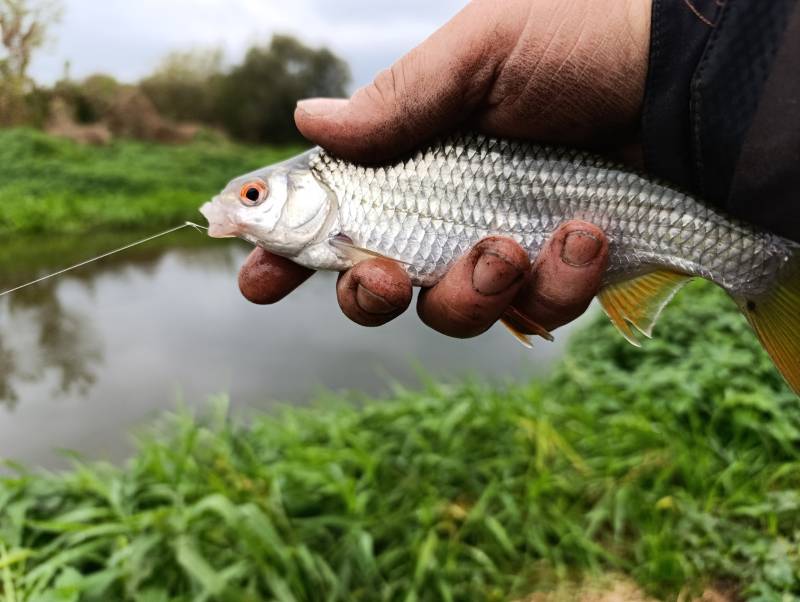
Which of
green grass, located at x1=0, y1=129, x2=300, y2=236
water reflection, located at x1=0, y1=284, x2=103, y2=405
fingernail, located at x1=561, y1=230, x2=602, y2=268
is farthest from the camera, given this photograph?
green grass, located at x1=0, y1=129, x2=300, y2=236

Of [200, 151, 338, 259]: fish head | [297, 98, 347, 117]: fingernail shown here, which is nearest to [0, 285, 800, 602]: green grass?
[200, 151, 338, 259]: fish head

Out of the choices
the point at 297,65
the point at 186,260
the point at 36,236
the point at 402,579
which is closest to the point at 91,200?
the point at 36,236

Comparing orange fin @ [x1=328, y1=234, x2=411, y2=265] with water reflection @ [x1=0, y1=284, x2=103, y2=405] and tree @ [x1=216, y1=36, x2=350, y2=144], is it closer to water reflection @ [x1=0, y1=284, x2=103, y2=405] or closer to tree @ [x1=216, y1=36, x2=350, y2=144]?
water reflection @ [x1=0, y1=284, x2=103, y2=405]

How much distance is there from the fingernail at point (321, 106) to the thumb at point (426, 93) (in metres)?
0.02

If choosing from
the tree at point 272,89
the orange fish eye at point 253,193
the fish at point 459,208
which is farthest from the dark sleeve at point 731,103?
the tree at point 272,89

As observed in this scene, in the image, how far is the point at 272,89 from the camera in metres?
39.1

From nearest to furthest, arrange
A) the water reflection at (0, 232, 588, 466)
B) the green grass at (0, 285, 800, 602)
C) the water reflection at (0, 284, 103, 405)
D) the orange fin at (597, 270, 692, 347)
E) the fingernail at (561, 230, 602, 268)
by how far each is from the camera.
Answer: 1. the fingernail at (561, 230, 602, 268)
2. the orange fin at (597, 270, 692, 347)
3. the green grass at (0, 285, 800, 602)
4. the water reflection at (0, 232, 588, 466)
5. the water reflection at (0, 284, 103, 405)

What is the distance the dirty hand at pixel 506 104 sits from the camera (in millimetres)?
2008

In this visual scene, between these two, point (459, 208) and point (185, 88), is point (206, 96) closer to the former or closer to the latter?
point (185, 88)

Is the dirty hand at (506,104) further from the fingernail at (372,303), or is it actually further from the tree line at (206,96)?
the tree line at (206,96)

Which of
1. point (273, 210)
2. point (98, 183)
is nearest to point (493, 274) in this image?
point (273, 210)

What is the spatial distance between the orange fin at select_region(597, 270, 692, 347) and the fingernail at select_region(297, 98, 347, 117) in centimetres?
103

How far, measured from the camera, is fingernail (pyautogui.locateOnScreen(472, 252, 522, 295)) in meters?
1.97

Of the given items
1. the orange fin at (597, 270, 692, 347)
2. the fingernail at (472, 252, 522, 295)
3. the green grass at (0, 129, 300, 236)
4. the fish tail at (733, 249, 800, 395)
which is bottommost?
the fish tail at (733, 249, 800, 395)
